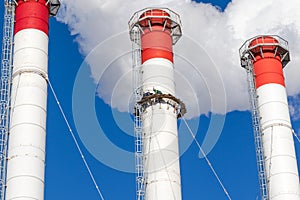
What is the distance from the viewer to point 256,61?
56.2 meters

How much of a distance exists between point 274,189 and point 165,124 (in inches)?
392

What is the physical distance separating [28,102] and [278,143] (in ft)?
66.6

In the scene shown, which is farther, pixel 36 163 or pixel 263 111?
pixel 263 111

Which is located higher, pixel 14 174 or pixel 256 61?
pixel 256 61

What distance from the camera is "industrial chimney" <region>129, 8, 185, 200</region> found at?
4653cm

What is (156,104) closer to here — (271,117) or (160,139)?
(160,139)

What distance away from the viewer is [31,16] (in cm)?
4681

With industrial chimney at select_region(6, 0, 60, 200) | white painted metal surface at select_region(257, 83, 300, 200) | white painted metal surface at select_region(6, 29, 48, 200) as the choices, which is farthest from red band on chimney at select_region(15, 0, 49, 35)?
white painted metal surface at select_region(257, 83, 300, 200)

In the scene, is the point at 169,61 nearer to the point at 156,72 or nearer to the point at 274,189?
the point at 156,72

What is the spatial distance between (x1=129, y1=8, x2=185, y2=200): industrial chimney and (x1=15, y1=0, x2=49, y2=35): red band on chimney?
877cm

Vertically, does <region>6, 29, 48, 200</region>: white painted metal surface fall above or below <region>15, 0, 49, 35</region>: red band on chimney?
below

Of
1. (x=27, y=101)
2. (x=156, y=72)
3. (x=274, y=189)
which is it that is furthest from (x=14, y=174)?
(x=274, y=189)

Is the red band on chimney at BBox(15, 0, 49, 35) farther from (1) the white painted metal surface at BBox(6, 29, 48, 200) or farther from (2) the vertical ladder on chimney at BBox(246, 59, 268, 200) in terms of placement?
(2) the vertical ladder on chimney at BBox(246, 59, 268, 200)

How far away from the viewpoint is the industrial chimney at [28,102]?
40688 mm
